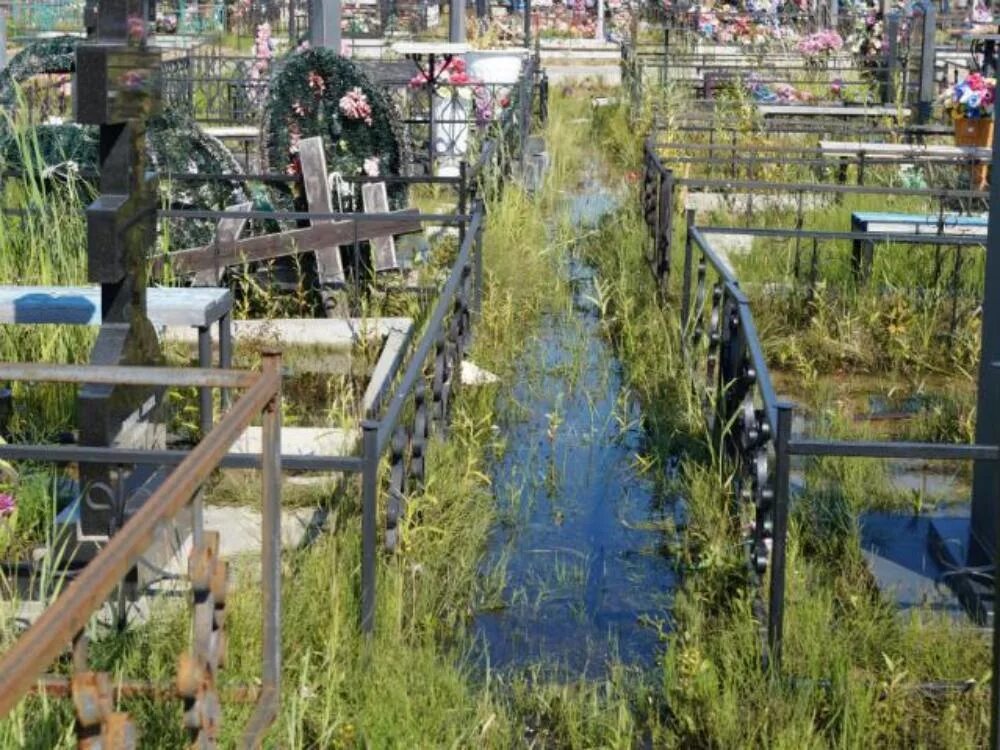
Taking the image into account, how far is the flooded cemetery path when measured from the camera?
4.90 metres

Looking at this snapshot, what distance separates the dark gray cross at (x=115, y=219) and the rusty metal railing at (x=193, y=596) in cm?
80

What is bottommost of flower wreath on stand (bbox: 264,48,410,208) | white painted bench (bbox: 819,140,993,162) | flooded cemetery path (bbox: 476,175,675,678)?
flooded cemetery path (bbox: 476,175,675,678)

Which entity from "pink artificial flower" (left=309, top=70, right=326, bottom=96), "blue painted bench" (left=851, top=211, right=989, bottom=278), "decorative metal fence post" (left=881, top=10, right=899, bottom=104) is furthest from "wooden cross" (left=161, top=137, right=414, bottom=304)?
"decorative metal fence post" (left=881, top=10, right=899, bottom=104)

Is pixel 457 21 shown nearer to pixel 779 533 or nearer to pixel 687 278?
pixel 687 278

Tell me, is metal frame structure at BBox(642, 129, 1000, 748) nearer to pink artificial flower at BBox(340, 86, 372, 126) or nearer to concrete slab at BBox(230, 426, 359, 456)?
concrete slab at BBox(230, 426, 359, 456)

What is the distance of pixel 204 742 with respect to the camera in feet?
8.79

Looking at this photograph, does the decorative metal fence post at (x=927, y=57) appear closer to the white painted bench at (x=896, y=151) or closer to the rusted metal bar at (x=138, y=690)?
the white painted bench at (x=896, y=151)

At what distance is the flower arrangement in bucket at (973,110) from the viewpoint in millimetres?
13344

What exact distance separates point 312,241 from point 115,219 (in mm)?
3759

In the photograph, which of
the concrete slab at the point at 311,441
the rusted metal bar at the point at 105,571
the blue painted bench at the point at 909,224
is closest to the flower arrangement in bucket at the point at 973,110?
the blue painted bench at the point at 909,224

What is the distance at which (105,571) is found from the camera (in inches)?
85.0

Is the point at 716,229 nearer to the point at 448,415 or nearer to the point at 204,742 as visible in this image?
the point at 448,415

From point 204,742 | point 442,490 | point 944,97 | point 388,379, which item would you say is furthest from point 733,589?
point 944,97

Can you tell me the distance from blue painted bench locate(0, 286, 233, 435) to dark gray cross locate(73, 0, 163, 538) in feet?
1.86
